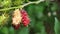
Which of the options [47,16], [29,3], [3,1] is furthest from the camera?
[47,16]

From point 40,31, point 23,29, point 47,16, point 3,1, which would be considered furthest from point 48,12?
point 3,1

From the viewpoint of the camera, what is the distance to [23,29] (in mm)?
889

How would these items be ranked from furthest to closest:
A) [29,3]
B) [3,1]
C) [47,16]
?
[47,16], [29,3], [3,1]

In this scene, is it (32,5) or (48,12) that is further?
(48,12)

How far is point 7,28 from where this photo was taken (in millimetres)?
870

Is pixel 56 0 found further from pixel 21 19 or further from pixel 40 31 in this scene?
pixel 21 19

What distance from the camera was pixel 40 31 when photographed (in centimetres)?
100

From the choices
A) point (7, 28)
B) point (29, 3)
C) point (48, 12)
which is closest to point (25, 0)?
point (29, 3)

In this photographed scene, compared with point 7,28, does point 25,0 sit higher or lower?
higher

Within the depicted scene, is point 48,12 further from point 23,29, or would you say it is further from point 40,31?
point 23,29

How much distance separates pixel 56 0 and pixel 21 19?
35 centimetres

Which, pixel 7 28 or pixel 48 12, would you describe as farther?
pixel 48 12

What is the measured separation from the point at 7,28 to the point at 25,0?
0.15 m

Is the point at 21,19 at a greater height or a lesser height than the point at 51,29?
greater
